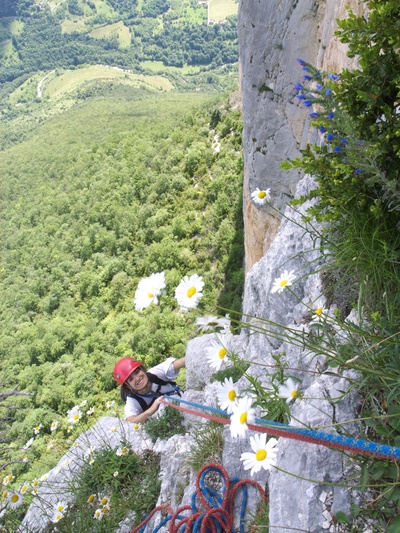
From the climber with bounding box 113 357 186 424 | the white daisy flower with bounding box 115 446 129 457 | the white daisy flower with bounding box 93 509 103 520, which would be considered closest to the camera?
the white daisy flower with bounding box 93 509 103 520

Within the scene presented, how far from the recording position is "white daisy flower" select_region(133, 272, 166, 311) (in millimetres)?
1677

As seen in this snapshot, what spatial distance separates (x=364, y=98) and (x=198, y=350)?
13.1 ft

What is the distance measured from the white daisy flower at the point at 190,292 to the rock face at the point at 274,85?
594 centimetres

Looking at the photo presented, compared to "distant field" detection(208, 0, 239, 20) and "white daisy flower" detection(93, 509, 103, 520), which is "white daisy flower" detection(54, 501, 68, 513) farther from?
"distant field" detection(208, 0, 239, 20)

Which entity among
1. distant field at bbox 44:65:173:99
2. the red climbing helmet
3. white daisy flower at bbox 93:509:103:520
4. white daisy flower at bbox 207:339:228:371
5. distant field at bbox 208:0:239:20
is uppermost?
distant field at bbox 208:0:239:20

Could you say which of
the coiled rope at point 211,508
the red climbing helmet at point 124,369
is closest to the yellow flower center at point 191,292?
the coiled rope at point 211,508

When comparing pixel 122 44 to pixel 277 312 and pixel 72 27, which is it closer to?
pixel 72 27

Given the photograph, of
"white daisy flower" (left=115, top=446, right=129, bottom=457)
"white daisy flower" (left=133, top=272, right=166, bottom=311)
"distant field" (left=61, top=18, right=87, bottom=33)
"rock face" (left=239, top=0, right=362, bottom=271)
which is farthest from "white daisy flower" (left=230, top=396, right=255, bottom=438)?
"distant field" (left=61, top=18, right=87, bottom=33)

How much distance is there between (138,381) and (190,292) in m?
3.12

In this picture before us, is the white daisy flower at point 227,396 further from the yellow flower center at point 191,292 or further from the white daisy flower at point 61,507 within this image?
the white daisy flower at point 61,507

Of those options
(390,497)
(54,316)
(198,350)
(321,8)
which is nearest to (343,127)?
(390,497)

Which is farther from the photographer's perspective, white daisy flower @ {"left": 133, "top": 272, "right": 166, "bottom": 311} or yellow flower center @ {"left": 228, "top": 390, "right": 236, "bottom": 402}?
yellow flower center @ {"left": 228, "top": 390, "right": 236, "bottom": 402}

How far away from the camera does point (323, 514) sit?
194 cm

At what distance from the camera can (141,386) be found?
4.51m
